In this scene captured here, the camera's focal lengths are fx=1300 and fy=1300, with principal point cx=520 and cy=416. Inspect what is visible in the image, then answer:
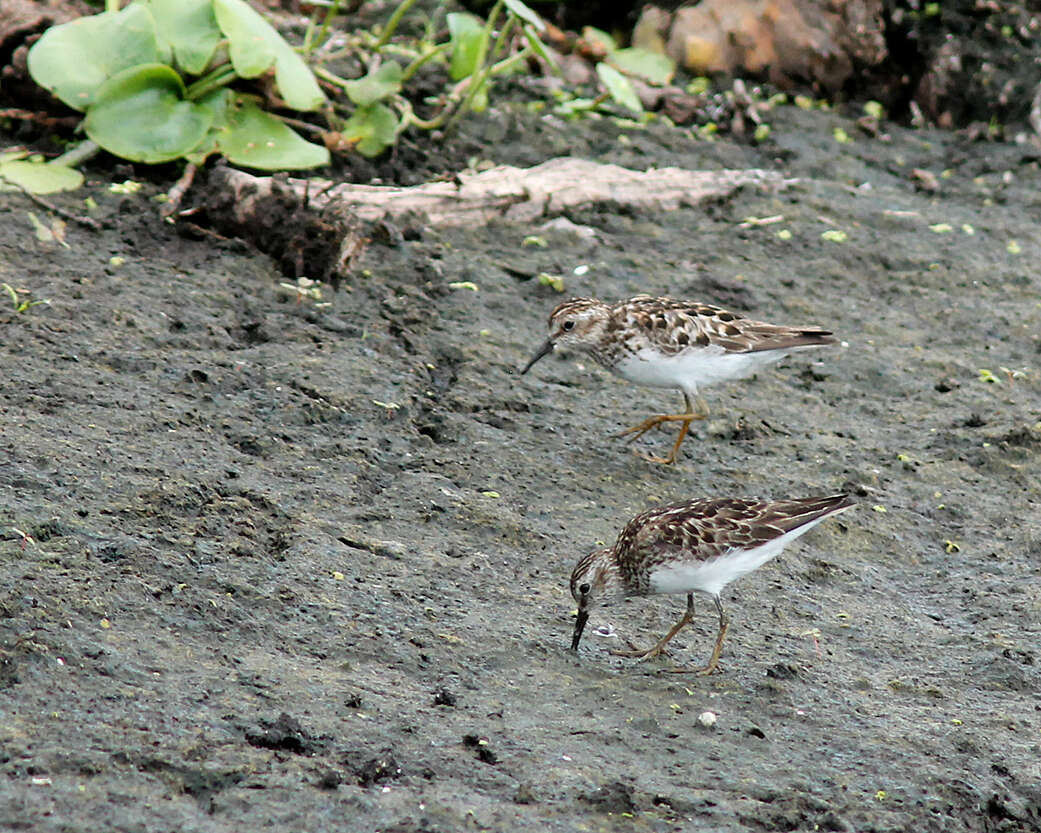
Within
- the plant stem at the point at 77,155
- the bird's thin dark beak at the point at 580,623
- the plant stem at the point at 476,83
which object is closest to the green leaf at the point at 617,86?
the plant stem at the point at 476,83

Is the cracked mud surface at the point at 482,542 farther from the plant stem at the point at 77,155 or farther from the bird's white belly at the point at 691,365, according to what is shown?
the bird's white belly at the point at 691,365

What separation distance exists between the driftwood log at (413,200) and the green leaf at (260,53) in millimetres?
546

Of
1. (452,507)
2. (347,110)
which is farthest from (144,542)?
(347,110)

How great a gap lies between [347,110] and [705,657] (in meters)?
5.36

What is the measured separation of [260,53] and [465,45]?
1963mm

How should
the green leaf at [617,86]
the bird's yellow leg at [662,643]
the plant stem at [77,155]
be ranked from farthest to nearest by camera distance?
1. the green leaf at [617,86]
2. the plant stem at [77,155]
3. the bird's yellow leg at [662,643]

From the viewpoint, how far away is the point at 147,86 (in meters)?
8.03

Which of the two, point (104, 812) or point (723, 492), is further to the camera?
point (723, 492)

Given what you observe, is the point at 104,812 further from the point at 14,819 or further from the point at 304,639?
the point at 304,639

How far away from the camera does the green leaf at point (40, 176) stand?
25.6 feet

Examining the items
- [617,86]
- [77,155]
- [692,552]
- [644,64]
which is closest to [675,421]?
[692,552]

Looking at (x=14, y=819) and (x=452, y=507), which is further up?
(x=14, y=819)

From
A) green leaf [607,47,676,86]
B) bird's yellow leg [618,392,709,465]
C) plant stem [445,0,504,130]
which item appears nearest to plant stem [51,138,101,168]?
plant stem [445,0,504,130]

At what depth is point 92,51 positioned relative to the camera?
7980 mm
